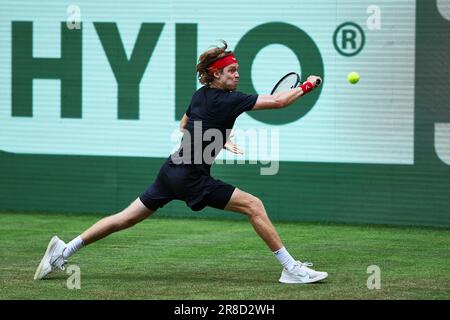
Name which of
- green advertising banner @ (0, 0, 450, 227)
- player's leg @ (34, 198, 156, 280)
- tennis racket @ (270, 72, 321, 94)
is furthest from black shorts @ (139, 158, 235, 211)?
A: green advertising banner @ (0, 0, 450, 227)

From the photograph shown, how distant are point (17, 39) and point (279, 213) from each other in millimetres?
4513

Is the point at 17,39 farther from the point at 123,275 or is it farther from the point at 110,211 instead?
the point at 123,275

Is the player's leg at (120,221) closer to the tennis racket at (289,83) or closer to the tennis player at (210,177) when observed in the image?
the tennis player at (210,177)

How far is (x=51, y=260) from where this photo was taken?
29.9 feet

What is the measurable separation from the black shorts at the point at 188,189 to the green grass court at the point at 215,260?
69cm

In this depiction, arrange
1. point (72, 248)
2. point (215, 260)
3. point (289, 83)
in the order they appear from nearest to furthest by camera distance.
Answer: point (72, 248), point (289, 83), point (215, 260)

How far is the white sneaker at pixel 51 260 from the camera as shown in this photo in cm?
905

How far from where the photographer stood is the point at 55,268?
9.24 m

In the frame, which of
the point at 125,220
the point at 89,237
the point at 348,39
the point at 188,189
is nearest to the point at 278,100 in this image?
the point at 188,189

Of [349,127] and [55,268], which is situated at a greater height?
[349,127]

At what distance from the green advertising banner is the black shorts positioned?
15.7ft

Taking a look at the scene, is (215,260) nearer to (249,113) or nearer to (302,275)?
(302,275)

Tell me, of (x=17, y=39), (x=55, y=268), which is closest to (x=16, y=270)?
(x=55, y=268)

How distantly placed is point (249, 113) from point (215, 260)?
12.7 feet
